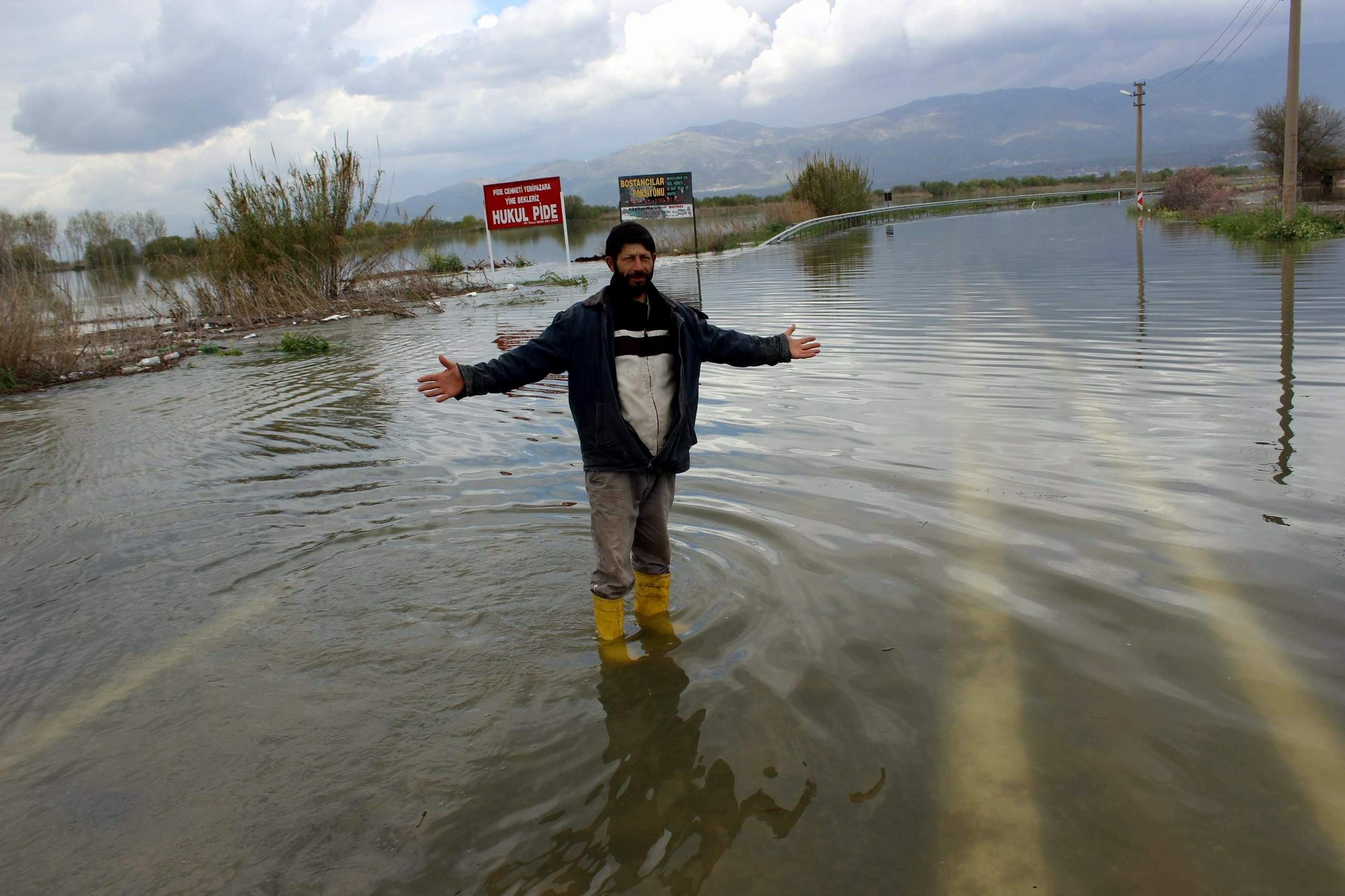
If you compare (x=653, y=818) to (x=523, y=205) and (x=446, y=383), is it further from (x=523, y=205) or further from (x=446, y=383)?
(x=523, y=205)

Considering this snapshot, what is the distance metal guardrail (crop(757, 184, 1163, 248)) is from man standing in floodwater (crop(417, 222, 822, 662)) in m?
30.8

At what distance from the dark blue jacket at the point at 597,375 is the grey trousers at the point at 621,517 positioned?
84mm

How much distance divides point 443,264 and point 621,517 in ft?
90.3

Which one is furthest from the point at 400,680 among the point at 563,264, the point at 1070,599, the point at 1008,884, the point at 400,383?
the point at 563,264

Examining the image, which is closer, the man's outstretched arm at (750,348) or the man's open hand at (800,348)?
the man's outstretched arm at (750,348)

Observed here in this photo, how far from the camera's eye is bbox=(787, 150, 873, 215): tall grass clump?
152ft

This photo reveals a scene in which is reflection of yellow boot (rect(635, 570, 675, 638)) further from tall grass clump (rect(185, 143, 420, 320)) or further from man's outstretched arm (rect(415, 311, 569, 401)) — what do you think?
tall grass clump (rect(185, 143, 420, 320))

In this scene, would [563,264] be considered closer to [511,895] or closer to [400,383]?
[400,383]

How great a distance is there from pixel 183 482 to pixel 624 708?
201 inches

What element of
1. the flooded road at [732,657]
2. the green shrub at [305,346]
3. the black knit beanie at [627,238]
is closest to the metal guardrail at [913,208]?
the green shrub at [305,346]

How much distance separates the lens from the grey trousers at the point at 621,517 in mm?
3938

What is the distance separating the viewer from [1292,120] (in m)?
21.1

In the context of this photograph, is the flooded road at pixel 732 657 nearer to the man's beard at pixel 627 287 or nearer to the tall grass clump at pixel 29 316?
the man's beard at pixel 627 287

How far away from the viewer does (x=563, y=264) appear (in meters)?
32.6
